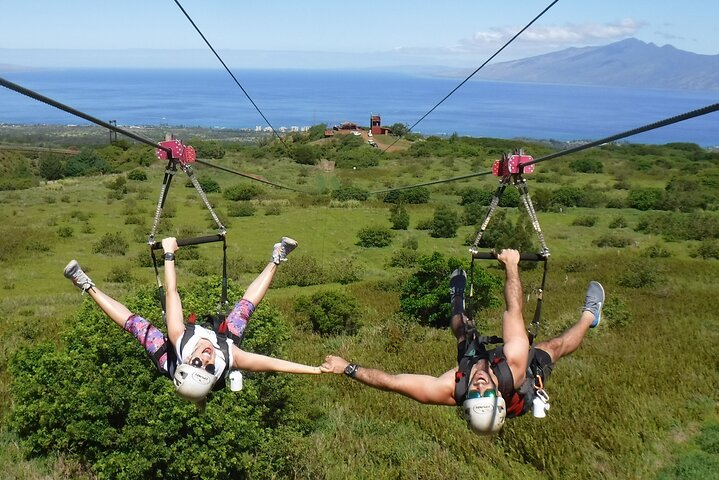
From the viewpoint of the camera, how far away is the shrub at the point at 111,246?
27.1 metres

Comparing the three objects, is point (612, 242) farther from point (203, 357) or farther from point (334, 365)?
point (203, 357)

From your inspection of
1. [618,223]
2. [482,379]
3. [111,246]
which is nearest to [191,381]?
[482,379]

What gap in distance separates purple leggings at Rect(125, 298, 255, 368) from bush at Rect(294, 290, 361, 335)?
36.8 feet

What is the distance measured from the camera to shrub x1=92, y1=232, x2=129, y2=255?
2708 cm

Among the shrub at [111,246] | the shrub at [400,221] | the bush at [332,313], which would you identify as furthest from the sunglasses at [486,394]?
the shrub at [400,221]

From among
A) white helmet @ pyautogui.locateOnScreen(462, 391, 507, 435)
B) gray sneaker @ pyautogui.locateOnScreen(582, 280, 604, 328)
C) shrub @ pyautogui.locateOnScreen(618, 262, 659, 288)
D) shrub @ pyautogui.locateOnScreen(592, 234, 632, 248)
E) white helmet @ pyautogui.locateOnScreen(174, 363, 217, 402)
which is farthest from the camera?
shrub @ pyautogui.locateOnScreen(592, 234, 632, 248)

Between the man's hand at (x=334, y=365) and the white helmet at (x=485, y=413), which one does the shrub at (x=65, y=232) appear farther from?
the white helmet at (x=485, y=413)

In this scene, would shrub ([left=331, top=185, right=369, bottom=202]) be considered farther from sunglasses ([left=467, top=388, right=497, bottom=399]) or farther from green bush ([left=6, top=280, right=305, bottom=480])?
sunglasses ([left=467, top=388, right=497, bottom=399])

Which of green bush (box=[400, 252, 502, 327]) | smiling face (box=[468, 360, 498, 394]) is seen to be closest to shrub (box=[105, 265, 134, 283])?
green bush (box=[400, 252, 502, 327])

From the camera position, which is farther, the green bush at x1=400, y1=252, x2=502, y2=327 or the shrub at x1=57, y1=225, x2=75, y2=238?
the shrub at x1=57, y1=225, x2=75, y2=238

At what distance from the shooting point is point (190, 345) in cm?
505

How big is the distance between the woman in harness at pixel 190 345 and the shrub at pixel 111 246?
74.0 feet

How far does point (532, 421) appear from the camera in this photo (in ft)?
35.5

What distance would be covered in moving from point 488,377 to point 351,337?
12.2 m
